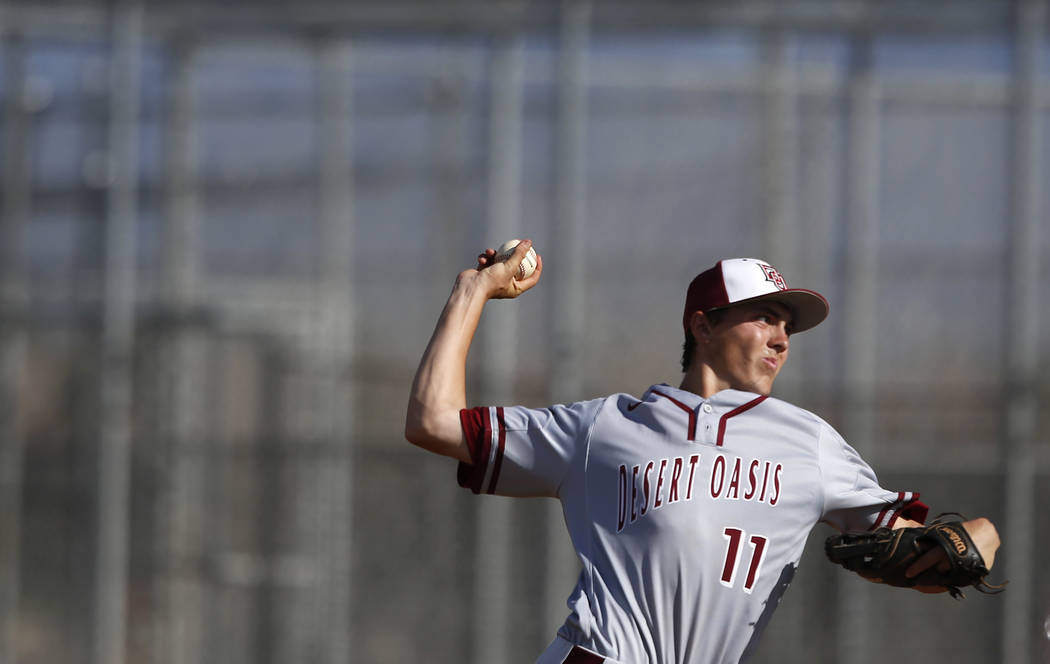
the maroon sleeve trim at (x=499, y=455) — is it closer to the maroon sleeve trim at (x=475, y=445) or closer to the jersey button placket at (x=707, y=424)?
the maroon sleeve trim at (x=475, y=445)

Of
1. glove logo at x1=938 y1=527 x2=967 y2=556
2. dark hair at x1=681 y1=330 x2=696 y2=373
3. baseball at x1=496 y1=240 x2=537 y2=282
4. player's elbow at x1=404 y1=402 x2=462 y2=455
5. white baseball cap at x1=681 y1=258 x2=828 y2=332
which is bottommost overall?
glove logo at x1=938 y1=527 x2=967 y2=556

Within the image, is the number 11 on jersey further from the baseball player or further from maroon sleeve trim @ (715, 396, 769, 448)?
maroon sleeve trim @ (715, 396, 769, 448)

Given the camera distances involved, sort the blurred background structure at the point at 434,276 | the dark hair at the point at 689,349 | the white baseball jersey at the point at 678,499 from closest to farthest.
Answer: the white baseball jersey at the point at 678,499 < the dark hair at the point at 689,349 < the blurred background structure at the point at 434,276

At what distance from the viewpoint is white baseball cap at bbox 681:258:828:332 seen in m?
2.71

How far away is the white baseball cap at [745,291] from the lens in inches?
107

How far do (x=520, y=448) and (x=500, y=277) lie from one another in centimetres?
40

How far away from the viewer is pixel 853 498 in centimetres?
270

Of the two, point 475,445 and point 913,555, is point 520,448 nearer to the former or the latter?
point 475,445

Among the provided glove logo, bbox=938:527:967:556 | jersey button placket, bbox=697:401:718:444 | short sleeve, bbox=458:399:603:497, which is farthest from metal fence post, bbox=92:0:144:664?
→ glove logo, bbox=938:527:967:556

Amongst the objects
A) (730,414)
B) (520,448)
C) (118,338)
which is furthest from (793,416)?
(118,338)

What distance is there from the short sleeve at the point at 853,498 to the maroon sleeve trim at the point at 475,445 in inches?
30.4

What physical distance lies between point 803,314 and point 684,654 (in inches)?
33.8

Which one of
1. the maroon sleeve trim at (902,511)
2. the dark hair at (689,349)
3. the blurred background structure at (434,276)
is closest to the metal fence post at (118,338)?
the blurred background structure at (434,276)

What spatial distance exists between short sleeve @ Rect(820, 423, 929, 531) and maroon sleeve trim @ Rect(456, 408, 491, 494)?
77 cm
